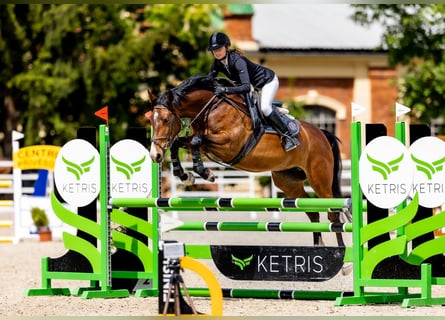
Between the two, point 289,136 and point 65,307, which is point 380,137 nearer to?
point 289,136

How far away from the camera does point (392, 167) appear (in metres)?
7.21

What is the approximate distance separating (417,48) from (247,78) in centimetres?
1304

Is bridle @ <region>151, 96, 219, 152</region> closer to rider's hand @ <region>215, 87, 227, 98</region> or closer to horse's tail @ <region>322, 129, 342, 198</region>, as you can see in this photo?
rider's hand @ <region>215, 87, 227, 98</region>

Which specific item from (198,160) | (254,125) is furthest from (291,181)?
(198,160)

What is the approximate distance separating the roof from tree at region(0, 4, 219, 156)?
3638mm

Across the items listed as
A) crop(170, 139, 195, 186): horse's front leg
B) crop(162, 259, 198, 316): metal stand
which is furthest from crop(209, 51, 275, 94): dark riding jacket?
crop(162, 259, 198, 316): metal stand

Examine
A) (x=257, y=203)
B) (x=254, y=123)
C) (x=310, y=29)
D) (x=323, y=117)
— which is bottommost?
(x=257, y=203)

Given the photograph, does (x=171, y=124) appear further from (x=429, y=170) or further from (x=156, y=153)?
(x=429, y=170)

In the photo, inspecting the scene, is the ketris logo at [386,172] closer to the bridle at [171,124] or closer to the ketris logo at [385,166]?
the ketris logo at [385,166]

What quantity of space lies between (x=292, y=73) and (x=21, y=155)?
13.7 meters

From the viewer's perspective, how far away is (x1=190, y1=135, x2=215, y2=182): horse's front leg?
7.40 metres

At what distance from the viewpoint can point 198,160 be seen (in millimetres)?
7445

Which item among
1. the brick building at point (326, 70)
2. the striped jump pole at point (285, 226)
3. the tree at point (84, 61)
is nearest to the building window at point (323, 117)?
the brick building at point (326, 70)

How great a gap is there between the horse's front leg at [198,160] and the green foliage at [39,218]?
658cm
